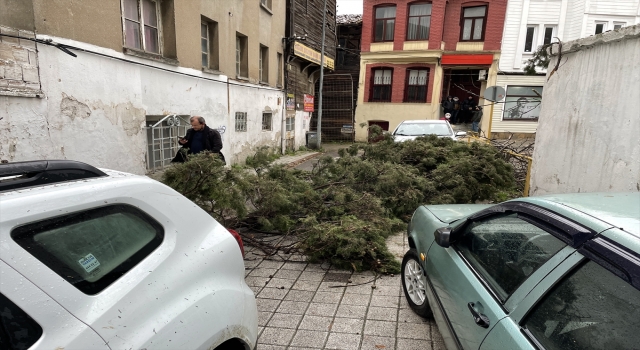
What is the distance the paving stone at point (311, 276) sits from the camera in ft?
13.4

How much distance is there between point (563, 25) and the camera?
2008 centimetres

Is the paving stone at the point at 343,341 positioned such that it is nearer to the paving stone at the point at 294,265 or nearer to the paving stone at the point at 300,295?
the paving stone at the point at 300,295

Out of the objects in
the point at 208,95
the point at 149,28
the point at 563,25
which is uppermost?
the point at 563,25

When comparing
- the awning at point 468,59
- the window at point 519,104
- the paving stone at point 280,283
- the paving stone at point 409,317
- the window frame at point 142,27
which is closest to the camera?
the paving stone at point 409,317

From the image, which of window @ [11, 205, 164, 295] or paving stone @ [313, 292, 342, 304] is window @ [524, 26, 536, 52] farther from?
window @ [11, 205, 164, 295]

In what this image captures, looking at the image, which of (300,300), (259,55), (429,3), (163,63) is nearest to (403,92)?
(429,3)

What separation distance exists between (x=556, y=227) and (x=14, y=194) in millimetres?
2380

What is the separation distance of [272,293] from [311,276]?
0.58 metres

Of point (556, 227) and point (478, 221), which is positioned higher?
point (556, 227)

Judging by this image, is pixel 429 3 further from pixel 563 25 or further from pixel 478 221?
pixel 478 221

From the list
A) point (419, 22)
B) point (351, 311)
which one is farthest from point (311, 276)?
point (419, 22)

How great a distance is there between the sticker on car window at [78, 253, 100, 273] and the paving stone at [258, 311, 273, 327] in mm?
2124

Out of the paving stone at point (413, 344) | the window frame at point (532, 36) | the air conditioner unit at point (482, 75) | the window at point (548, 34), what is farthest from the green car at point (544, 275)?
the window at point (548, 34)

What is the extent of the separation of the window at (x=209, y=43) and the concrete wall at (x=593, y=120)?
28.1 feet
